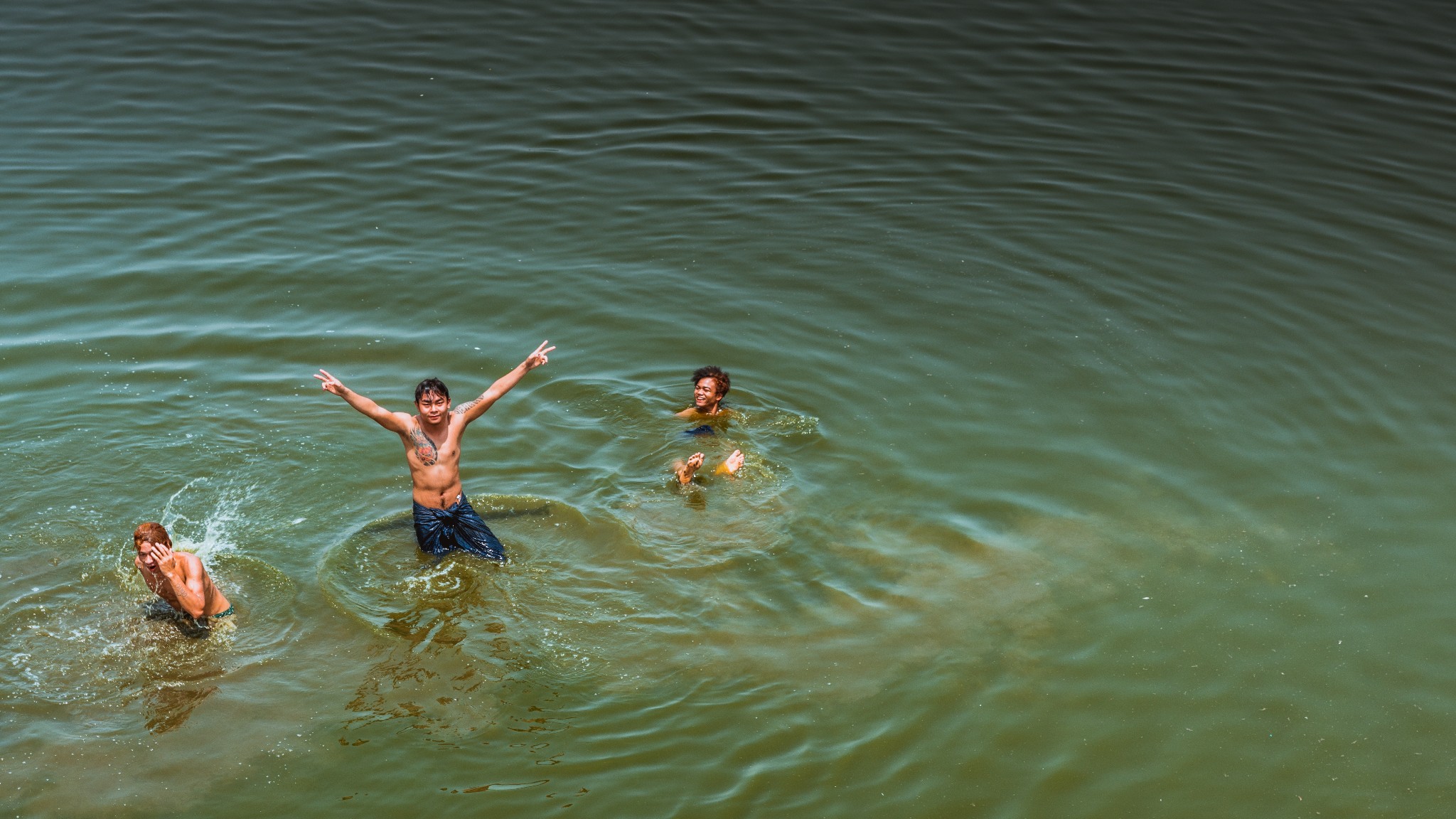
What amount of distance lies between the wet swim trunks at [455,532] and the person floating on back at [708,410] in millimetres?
1681

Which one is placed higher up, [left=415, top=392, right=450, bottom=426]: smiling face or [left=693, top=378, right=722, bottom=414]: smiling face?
[left=415, top=392, right=450, bottom=426]: smiling face

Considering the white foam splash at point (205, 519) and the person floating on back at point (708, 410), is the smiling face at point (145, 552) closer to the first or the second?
the white foam splash at point (205, 519)

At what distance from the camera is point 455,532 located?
879 cm

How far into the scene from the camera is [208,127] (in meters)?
17.8

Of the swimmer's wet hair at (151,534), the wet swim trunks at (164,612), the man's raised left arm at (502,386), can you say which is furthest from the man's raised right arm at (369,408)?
the wet swim trunks at (164,612)

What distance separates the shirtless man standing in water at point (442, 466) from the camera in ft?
28.2

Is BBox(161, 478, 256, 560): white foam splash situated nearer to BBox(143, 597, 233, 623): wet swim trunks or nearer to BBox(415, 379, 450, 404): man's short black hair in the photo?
BBox(143, 597, 233, 623): wet swim trunks

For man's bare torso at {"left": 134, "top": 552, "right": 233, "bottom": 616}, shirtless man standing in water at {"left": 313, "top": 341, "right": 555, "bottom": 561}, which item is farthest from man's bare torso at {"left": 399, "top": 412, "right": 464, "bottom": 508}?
man's bare torso at {"left": 134, "top": 552, "right": 233, "bottom": 616}

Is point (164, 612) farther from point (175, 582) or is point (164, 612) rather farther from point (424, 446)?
point (424, 446)

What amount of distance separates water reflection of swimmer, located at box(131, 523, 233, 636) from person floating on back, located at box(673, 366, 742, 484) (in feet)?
11.6

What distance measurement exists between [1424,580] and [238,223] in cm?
1270

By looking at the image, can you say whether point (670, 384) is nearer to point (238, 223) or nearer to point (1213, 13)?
point (238, 223)

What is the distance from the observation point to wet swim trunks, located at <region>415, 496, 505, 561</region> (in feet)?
28.6

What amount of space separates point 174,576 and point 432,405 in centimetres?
192
